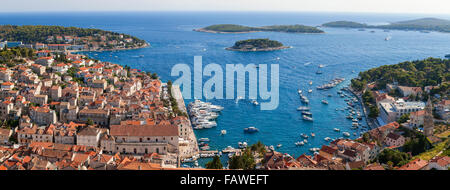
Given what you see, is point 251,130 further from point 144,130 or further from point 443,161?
point 443,161

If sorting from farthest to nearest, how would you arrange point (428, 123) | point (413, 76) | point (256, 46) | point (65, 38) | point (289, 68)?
point (256, 46) → point (65, 38) → point (289, 68) → point (413, 76) → point (428, 123)

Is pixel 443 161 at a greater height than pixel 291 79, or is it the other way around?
pixel 291 79

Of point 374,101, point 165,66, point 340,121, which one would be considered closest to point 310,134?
point 340,121

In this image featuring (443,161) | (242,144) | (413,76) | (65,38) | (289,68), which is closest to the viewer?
(443,161)

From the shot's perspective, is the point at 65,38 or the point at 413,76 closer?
the point at 413,76

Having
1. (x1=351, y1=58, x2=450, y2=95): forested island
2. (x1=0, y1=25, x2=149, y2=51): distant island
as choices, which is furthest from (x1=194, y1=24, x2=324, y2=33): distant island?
(x1=351, y1=58, x2=450, y2=95): forested island

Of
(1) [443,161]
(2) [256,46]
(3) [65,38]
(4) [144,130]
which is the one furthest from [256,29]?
(1) [443,161]

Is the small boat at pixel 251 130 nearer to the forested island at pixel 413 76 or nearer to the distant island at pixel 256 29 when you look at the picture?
the forested island at pixel 413 76

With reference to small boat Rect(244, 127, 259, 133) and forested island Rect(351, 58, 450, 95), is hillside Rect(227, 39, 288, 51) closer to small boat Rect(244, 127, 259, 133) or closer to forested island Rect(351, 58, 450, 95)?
forested island Rect(351, 58, 450, 95)

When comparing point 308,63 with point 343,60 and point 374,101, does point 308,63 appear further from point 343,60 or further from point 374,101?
point 374,101
